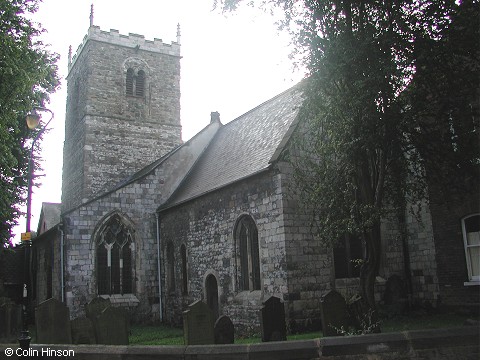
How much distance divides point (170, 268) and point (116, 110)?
11120mm

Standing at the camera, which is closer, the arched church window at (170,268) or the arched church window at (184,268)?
the arched church window at (184,268)

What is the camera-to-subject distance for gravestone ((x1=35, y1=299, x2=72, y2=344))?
9445 millimetres

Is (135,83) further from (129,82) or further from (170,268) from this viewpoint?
(170,268)

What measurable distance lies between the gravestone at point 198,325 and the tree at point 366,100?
323cm

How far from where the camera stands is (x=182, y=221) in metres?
18.5

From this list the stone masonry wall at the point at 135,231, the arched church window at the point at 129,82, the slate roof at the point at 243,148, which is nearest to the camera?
the slate roof at the point at 243,148

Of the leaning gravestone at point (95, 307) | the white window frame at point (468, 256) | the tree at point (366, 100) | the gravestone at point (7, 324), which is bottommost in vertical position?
the gravestone at point (7, 324)

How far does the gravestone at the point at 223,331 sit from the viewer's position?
352 inches

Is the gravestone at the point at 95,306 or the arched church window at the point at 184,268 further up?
the arched church window at the point at 184,268

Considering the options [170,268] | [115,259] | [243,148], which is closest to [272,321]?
[243,148]

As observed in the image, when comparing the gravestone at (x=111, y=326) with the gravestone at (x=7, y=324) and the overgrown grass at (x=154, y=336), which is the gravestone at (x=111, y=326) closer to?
the overgrown grass at (x=154, y=336)

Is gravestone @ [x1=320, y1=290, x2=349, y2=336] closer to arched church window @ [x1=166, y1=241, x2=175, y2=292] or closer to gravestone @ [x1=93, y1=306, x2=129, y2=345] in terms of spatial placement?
gravestone @ [x1=93, y1=306, x2=129, y2=345]

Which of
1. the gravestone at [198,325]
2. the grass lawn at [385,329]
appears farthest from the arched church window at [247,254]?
the gravestone at [198,325]

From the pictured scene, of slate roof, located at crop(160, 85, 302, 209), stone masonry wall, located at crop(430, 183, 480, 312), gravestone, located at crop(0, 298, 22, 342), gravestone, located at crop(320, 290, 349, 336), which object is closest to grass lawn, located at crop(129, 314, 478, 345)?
stone masonry wall, located at crop(430, 183, 480, 312)
